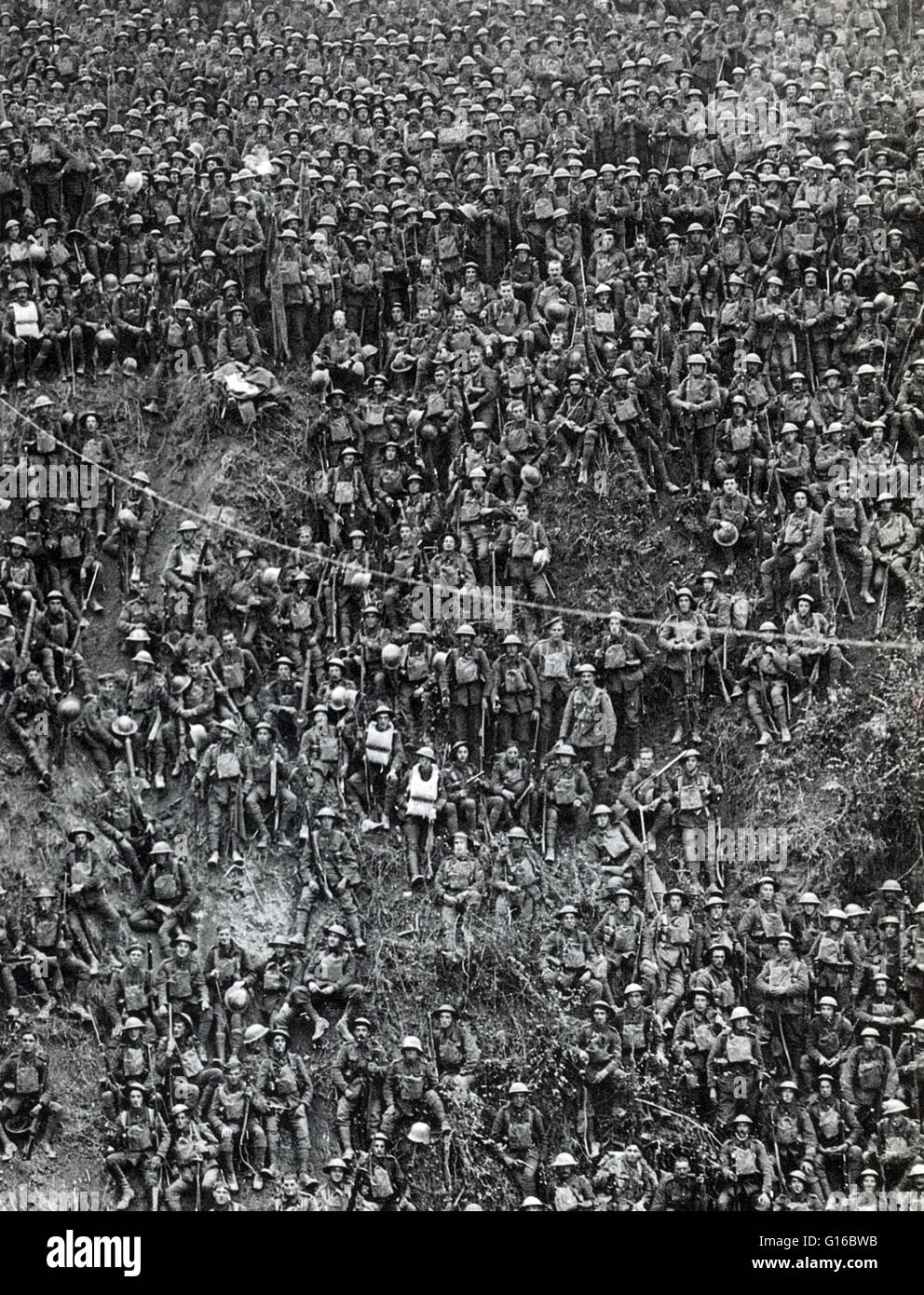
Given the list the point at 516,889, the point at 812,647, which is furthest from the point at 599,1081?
the point at 812,647

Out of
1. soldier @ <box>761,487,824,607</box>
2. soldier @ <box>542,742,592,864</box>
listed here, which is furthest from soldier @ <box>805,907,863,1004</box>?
soldier @ <box>761,487,824,607</box>

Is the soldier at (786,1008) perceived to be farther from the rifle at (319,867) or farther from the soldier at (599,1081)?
the rifle at (319,867)

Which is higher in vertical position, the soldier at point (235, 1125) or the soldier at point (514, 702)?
the soldier at point (514, 702)

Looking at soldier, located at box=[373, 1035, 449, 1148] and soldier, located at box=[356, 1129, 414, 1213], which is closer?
soldier, located at box=[356, 1129, 414, 1213]

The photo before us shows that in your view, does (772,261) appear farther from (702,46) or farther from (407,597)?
(407,597)

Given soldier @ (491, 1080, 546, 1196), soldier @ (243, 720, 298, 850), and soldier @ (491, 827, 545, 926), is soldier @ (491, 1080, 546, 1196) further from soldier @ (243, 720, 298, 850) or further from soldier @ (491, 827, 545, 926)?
soldier @ (243, 720, 298, 850)

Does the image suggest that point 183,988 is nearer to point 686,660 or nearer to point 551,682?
point 551,682

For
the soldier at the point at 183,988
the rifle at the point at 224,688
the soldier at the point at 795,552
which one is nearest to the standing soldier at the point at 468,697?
the rifle at the point at 224,688

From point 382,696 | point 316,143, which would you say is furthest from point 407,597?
point 316,143
